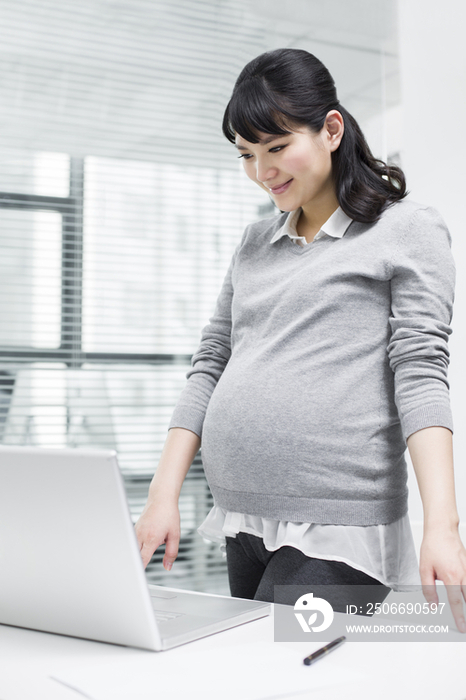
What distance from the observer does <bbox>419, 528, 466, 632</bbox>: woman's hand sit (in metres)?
0.76

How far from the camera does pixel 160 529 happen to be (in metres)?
1.02

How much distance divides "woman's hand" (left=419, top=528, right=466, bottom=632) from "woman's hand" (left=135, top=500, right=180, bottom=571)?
0.38 metres

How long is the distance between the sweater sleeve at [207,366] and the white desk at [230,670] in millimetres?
486

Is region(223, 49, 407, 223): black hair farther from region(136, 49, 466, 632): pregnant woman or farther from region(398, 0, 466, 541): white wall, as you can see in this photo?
region(398, 0, 466, 541): white wall

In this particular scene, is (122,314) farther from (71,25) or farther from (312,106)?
(312,106)

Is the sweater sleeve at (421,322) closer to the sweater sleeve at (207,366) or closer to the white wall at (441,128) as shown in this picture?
the sweater sleeve at (207,366)

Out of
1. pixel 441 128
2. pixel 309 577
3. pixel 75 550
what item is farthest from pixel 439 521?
pixel 441 128

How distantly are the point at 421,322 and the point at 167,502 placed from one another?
478 mm

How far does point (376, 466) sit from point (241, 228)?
1619 mm

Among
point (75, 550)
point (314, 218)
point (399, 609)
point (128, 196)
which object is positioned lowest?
point (399, 609)

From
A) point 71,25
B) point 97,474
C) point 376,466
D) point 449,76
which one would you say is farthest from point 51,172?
point 97,474

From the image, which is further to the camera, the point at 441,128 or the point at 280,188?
the point at 441,128

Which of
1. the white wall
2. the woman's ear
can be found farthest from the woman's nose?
the white wall

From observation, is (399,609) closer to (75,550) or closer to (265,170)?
(75,550)
